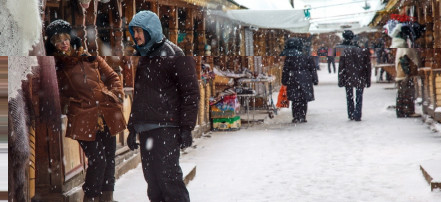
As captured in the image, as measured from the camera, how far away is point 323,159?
8.25ft

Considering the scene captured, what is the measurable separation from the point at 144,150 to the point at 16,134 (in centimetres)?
36

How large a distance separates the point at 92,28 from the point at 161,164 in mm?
411

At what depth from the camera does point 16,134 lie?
1.81 metres

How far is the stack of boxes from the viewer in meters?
2.77

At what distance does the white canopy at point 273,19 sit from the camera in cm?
199

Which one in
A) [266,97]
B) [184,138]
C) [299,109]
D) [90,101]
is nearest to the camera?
[90,101]

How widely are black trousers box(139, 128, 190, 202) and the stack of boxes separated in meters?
0.75

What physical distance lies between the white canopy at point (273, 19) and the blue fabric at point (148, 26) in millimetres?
379

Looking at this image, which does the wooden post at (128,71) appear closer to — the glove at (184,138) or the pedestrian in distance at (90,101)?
the pedestrian in distance at (90,101)

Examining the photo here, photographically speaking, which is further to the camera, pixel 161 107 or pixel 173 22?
pixel 173 22

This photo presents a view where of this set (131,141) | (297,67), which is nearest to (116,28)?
(131,141)

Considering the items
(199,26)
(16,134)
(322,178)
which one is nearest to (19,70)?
(16,134)

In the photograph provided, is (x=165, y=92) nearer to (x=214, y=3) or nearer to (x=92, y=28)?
(x=92, y=28)

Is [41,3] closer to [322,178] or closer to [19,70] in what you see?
[19,70]
